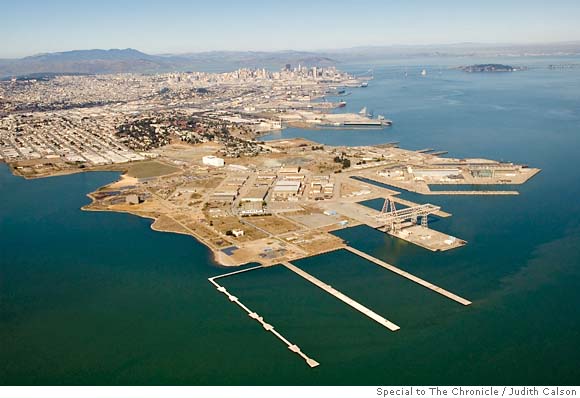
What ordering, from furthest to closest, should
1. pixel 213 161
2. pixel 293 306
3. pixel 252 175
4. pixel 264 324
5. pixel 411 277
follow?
pixel 213 161 → pixel 252 175 → pixel 411 277 → pixel 293 306 → pixel 264 324

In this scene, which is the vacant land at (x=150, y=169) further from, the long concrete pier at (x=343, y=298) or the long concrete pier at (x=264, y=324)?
the long concrete pier at (x=343, y=298)

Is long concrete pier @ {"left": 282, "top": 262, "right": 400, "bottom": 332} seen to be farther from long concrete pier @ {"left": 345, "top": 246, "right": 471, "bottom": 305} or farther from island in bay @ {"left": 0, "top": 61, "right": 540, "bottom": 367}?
long concrete pier @ {"left": 345, "top": 246, "right": 471, "bottom": 305}

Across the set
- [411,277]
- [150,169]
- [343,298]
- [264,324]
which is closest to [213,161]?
[150,169]

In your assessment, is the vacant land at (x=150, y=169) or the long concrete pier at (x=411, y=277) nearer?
the long concrete pier at (x=411, y=277)

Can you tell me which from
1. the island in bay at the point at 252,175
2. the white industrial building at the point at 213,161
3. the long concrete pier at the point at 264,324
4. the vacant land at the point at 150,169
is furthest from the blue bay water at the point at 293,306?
the white industrial building at the point at 213,161

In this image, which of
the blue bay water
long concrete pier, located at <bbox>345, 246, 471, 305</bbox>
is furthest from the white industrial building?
long concrete pier, located at <bbox>345, 246, 471, 305</bbox>

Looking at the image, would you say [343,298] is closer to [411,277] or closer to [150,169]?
[411,277]
